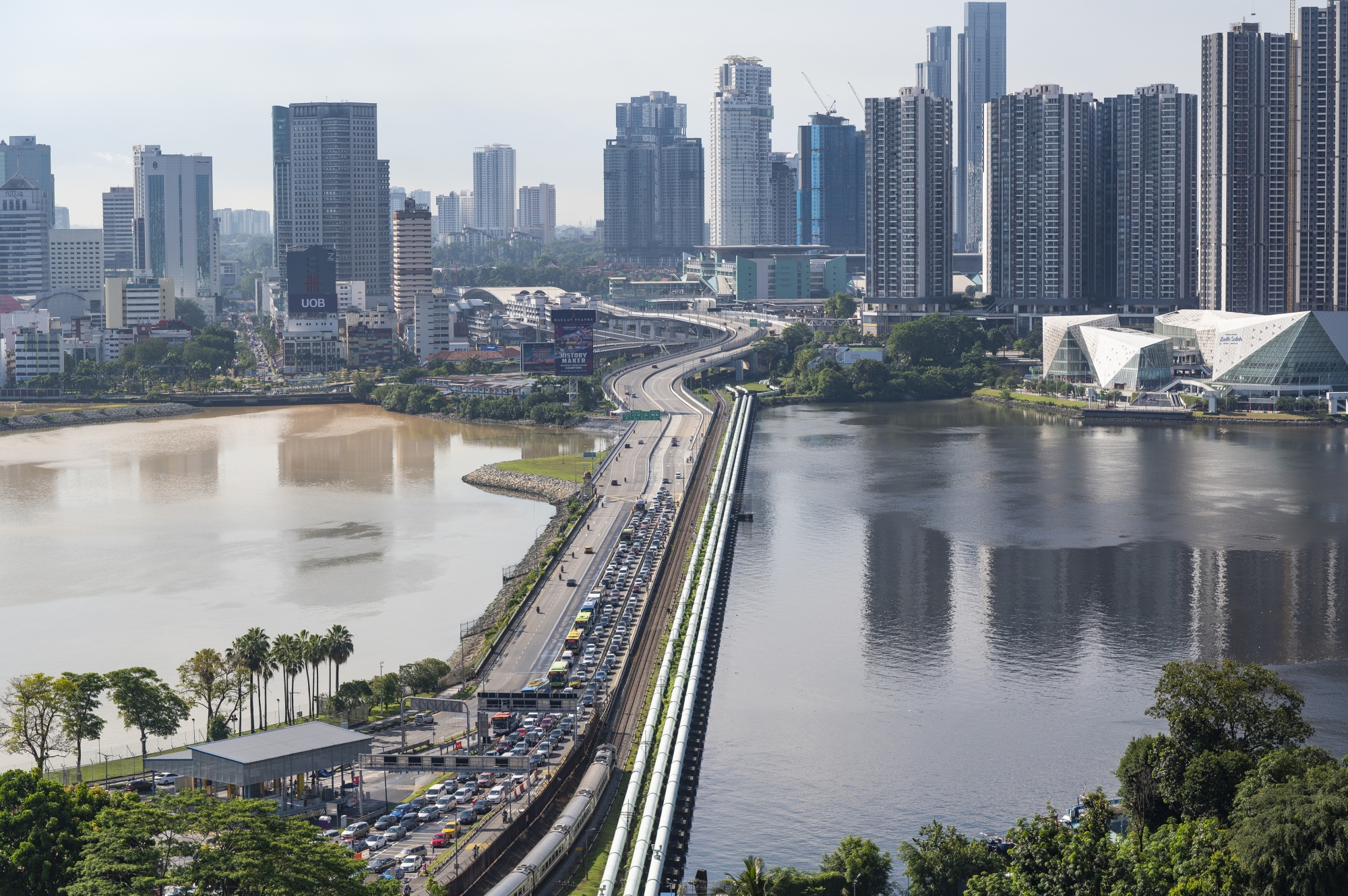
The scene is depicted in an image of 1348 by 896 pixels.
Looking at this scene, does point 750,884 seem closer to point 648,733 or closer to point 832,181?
point 648,733

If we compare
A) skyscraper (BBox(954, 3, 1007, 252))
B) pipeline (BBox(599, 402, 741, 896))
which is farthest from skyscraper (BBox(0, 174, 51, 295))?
skyscraper (BBox(954, 3, 1007, 252))

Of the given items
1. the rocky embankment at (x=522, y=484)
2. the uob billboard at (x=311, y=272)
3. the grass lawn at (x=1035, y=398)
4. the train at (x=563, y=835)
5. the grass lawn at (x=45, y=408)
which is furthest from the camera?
the uob billboard at (x=311, y=272)

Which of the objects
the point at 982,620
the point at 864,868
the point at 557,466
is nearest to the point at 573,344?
the point at 557,466

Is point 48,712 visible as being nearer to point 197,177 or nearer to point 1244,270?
point 1244,270

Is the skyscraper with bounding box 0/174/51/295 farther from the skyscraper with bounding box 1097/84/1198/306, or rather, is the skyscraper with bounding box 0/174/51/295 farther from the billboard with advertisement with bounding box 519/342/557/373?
the skyscraper with bounding box 1097/84/1198/306

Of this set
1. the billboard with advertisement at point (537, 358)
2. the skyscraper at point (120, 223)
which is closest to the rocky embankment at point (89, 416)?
the billboard with advertisement at point (537, 358)

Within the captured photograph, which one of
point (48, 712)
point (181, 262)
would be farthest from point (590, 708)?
point (181, 262)

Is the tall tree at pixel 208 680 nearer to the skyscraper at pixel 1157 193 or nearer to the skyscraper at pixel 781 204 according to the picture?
the skyscraper at pixel 1157 193
